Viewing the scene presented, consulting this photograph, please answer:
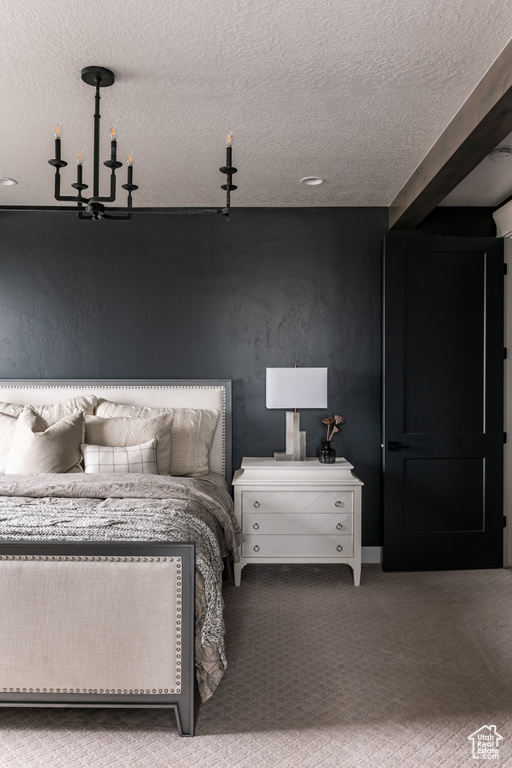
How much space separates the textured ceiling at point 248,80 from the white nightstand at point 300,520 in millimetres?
1928

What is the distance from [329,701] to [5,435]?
98.4 inches

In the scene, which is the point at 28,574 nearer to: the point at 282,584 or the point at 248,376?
the point at 282,584

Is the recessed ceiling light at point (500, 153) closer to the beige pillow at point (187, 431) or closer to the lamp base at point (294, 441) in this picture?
the lamp base at point (294, 441)

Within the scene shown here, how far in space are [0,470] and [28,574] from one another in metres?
1.69

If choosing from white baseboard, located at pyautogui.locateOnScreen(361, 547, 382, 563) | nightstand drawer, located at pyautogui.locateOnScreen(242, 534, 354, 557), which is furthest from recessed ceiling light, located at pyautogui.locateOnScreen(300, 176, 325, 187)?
white baseboard, located at pyautogui.locateOnScreen(361, 547, 382, 563)

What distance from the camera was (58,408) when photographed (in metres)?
4.04

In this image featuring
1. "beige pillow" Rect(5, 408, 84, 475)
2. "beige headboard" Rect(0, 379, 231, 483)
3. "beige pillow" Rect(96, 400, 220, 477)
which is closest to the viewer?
"beige pillow" Rect(5, 408, 84, 475)

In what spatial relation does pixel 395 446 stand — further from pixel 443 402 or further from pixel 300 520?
pixel 300 520

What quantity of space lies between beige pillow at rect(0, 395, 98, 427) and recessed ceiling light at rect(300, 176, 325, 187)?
2.04m

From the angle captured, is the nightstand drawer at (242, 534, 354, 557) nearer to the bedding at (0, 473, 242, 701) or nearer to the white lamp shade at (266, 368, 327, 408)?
the bedding at (0, 473, 242, 701)

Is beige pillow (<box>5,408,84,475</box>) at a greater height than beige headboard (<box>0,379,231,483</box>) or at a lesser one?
lesser

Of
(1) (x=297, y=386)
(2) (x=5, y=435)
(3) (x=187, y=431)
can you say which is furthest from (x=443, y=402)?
(2) (x=5, y=435)

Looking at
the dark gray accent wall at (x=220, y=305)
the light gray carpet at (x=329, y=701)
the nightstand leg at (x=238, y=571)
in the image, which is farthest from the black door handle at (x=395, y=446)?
the nightstand leg at (x=238, y=571)

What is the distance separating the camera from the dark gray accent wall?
14.0 feet
